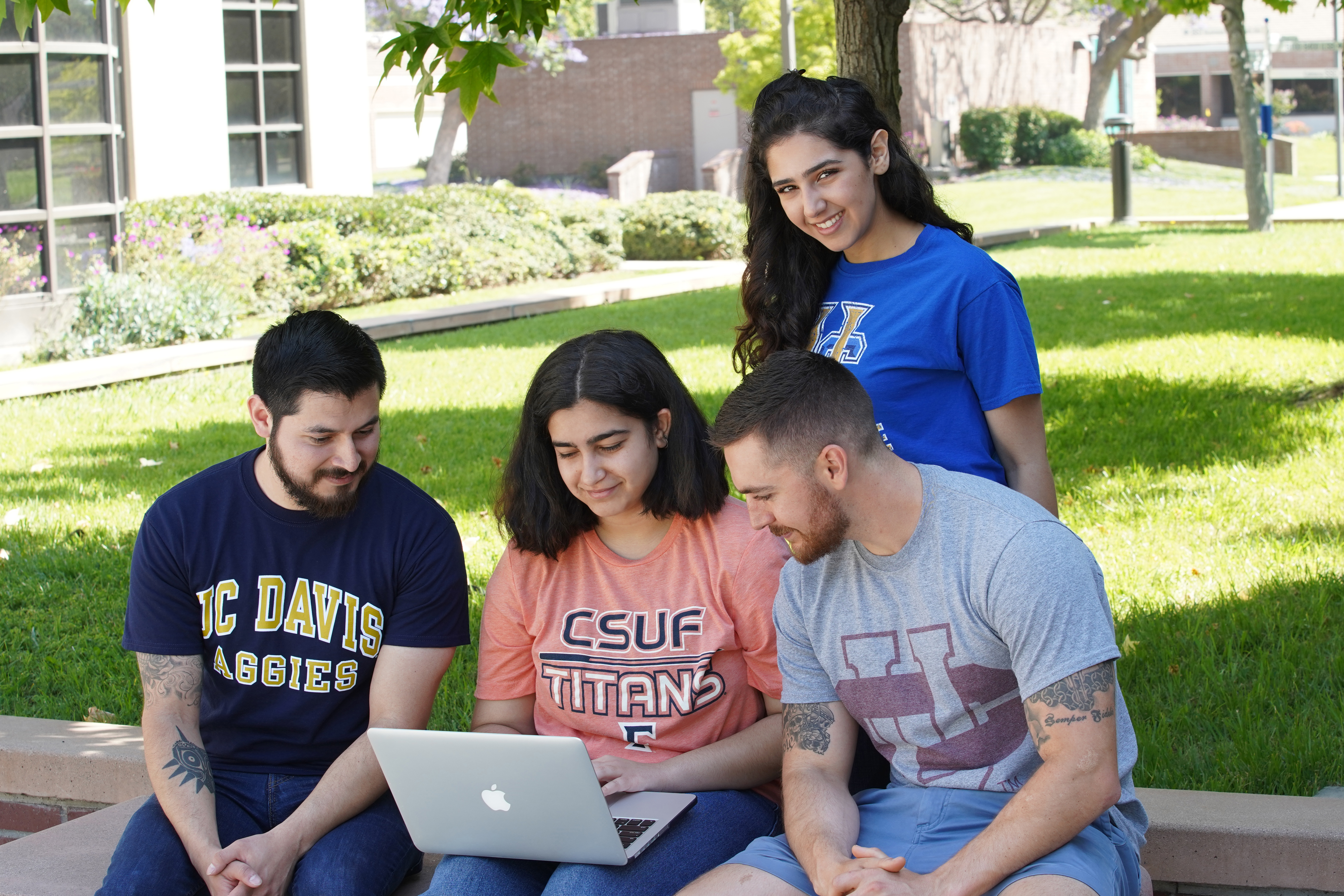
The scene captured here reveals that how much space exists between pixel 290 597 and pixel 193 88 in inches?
500

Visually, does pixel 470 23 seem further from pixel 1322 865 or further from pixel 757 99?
pixel 1322 865

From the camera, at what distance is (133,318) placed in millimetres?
11336

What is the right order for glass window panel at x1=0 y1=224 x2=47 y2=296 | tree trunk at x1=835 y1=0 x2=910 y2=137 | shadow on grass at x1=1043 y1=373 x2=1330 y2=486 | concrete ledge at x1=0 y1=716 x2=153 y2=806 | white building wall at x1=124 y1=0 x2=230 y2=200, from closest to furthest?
concrete ledge at x1=0 y1=716 x2=153 y2=806 < tree trunk at x1=835 y1=0 x2=910 y2=137 < shadow on grass at x1=1043 y1=373 x2=1330 y2=486 < glass window panel at x1=0 y1=224 x2=47 y2=296 < white building wall at x1=124 y1=0 x2=230 y2=200

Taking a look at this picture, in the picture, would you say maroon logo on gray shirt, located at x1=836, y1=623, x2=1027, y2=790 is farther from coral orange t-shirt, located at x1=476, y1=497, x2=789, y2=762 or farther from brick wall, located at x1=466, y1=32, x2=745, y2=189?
brick wall, located at x1=466, y1=32, x2=745, y2=189

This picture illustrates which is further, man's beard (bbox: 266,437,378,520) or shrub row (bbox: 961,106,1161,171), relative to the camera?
shrub row (bbox: 961,106,1161,171)

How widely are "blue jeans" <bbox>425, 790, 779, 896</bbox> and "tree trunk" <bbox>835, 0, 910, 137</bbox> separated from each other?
256 centimetres

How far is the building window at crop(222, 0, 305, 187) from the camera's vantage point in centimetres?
1518

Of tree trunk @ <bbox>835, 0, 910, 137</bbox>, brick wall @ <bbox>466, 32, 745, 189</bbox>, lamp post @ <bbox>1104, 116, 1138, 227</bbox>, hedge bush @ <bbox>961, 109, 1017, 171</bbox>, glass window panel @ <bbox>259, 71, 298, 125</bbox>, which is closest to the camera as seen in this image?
tree trunk @ <bbox>835, 0, 910, 137</bbox>

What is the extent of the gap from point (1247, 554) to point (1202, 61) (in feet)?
197

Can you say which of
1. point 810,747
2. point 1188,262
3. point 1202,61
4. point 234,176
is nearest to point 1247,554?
point 810,747

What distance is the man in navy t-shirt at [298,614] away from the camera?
2.97 m

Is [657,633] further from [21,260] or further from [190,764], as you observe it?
[21,260]

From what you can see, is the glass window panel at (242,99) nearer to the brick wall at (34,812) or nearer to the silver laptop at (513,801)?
the brick wall at (34,812)

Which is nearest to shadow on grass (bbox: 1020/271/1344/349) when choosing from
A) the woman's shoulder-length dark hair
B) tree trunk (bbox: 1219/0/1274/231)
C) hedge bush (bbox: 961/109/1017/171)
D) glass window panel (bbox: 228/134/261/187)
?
tree trunk (bbox: 1219/0/1274/231)
